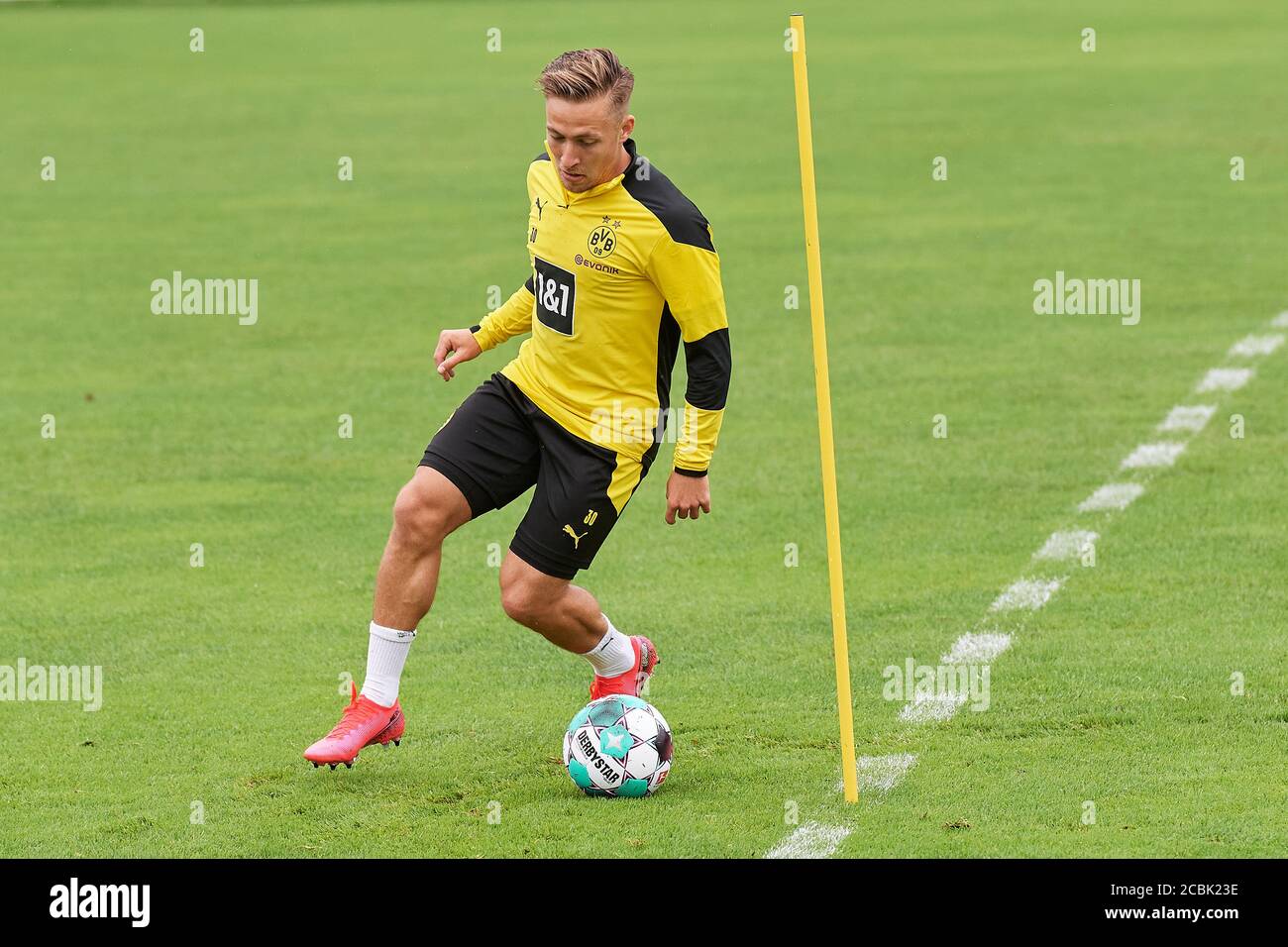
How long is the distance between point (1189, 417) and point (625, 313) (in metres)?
6.23

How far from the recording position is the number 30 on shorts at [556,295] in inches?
274

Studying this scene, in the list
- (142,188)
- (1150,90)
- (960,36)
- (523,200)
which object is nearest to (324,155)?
(142,188)

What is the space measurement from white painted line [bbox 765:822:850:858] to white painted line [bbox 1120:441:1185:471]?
527cm

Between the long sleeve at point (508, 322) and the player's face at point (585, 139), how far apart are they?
0.87 metres

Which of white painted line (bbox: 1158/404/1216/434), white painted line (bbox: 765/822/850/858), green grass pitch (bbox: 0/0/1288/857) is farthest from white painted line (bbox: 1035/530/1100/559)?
white painted line (bbox: 765/822/850/858)

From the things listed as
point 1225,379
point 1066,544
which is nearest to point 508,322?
point 1066,544

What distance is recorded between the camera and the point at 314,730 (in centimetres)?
762

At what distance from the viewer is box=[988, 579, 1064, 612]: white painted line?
8938mm

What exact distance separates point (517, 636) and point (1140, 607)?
278 centimetres

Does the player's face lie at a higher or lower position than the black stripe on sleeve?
higher

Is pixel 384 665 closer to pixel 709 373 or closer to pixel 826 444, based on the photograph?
pixel 709 373

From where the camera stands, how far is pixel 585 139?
6.64 m

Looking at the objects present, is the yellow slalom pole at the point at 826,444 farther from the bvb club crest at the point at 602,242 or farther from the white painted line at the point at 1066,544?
the white painted line at the point at 1066,544

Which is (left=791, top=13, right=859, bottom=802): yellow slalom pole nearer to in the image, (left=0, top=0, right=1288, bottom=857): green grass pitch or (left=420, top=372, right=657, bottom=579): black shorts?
(left=0, top=0, right=1288, bottom=857): green grass pitch
